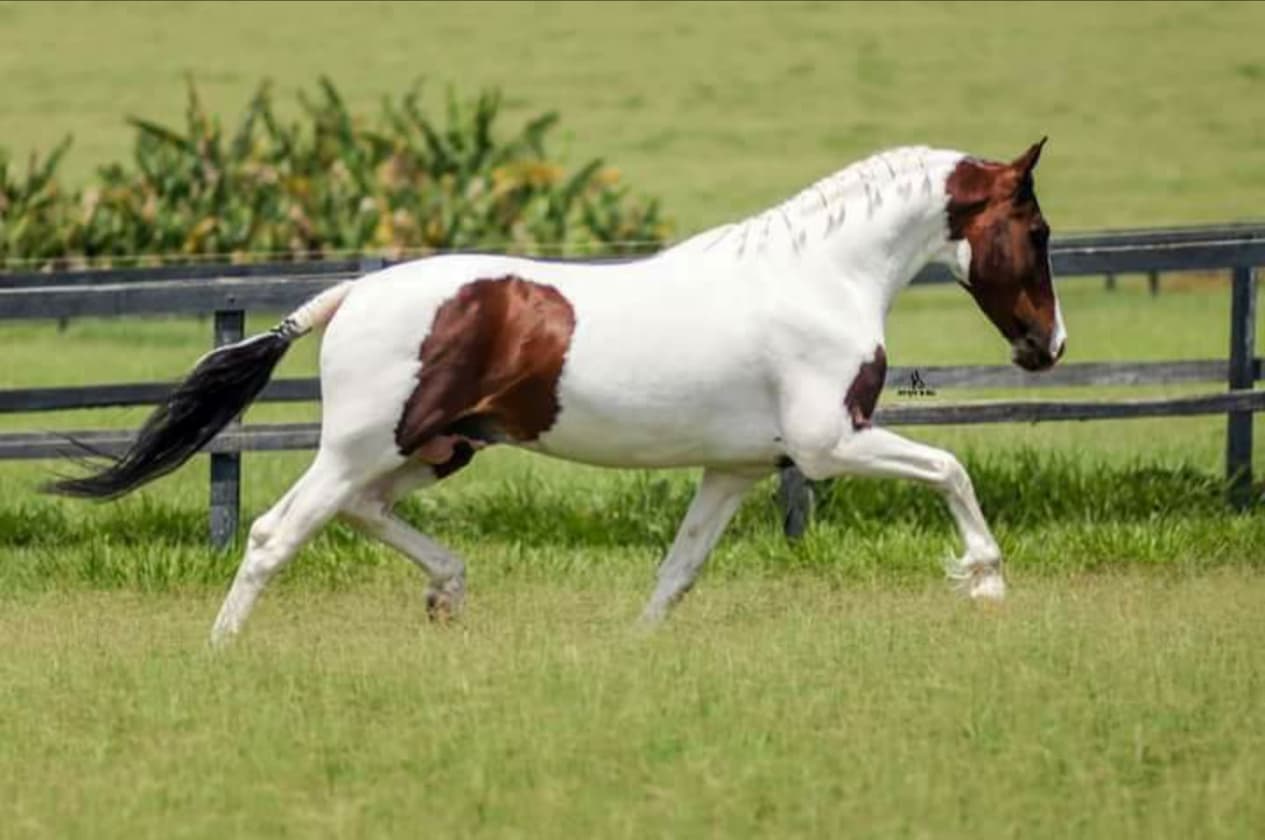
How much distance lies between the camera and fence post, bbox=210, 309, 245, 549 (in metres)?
12.7

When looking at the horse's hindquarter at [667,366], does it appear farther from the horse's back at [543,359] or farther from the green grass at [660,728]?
the green grass at [660,728]

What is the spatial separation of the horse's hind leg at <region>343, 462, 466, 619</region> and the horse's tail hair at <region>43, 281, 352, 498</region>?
2.00ft

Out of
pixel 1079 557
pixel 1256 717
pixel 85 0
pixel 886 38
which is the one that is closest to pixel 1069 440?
pixel 1079 557

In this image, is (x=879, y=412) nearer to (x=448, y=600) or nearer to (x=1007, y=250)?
(x=1007, y=250)

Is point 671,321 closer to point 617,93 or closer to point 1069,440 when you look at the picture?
point 1069,440

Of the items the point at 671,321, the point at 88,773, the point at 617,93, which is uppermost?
the point at 671,321

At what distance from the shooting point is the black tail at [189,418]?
10.6 metres

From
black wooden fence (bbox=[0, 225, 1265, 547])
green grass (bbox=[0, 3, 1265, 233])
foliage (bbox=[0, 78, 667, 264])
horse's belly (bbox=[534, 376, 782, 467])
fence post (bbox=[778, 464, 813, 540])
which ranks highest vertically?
horse's belly (bbox=[534, 376, 782, 467])

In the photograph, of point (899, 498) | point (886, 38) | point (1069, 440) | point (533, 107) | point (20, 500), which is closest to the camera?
point (899, 498)

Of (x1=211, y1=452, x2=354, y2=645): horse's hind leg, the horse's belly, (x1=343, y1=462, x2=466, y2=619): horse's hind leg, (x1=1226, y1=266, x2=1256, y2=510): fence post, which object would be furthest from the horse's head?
(x1=1226, y1=266, x2=1256, y2=510): fence post

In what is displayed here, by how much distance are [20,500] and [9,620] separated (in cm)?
519

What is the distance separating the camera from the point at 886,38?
46.2 m

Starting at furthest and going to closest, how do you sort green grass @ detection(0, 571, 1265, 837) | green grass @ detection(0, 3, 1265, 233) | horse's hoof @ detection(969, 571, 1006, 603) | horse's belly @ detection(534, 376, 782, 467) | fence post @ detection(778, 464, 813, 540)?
1. green grass @ detection(0, 3, 1265, 233)
2. fence post @ detection(778, 464, 813, 540)
3. horse's hoof @ detection(969, 571, 1006, 603)
4. horse's belly @ detection(534, 376, 782, 467)
5. green grass @ detection(0, 571, 1265, 837)

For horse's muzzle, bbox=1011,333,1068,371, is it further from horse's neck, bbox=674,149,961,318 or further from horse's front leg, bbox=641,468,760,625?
horse's front leg, bbox=641,468,760,625
